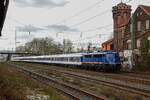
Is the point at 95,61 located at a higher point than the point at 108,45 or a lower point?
lower

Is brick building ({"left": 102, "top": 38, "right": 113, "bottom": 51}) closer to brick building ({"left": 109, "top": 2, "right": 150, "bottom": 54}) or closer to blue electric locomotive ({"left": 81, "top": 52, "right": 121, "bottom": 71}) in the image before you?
brick building ({"left": 109, "top": 2, "right": 150, "bottom": 54})

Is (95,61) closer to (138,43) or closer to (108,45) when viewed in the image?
(138,43)

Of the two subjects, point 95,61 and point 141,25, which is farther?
point 141,25

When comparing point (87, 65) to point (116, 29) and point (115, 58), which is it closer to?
point (115, 58)

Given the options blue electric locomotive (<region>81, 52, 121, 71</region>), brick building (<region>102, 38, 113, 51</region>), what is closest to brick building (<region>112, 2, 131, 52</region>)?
brick building (<region>102, 38, 113, 51</region>)

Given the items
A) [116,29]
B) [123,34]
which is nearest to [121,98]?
[123,34]

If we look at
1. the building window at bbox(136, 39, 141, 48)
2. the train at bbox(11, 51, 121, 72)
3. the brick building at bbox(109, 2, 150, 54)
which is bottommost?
the train at bbox(11, 51, 121, 72)

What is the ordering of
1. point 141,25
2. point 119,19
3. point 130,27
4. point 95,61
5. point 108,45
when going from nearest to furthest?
point 95,61 < point 141,25 < point 130,27 < point 119,19 < point 108,45

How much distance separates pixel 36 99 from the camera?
15336 mm

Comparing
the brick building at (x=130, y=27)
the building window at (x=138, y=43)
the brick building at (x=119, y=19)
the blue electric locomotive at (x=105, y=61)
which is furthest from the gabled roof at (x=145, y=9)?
the blue electric locomotive at (x=105, y=61)

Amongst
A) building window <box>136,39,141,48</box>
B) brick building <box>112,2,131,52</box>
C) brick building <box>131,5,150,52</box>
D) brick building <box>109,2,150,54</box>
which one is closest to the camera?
brick building <box>109,2,150,54</box>

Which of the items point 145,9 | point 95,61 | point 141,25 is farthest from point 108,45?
point 95,61

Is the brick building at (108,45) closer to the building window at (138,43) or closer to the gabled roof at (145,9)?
the building window at (138,43)

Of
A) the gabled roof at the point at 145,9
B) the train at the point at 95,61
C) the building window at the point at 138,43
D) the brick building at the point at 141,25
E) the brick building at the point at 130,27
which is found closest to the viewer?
the train at the point at 95,61
